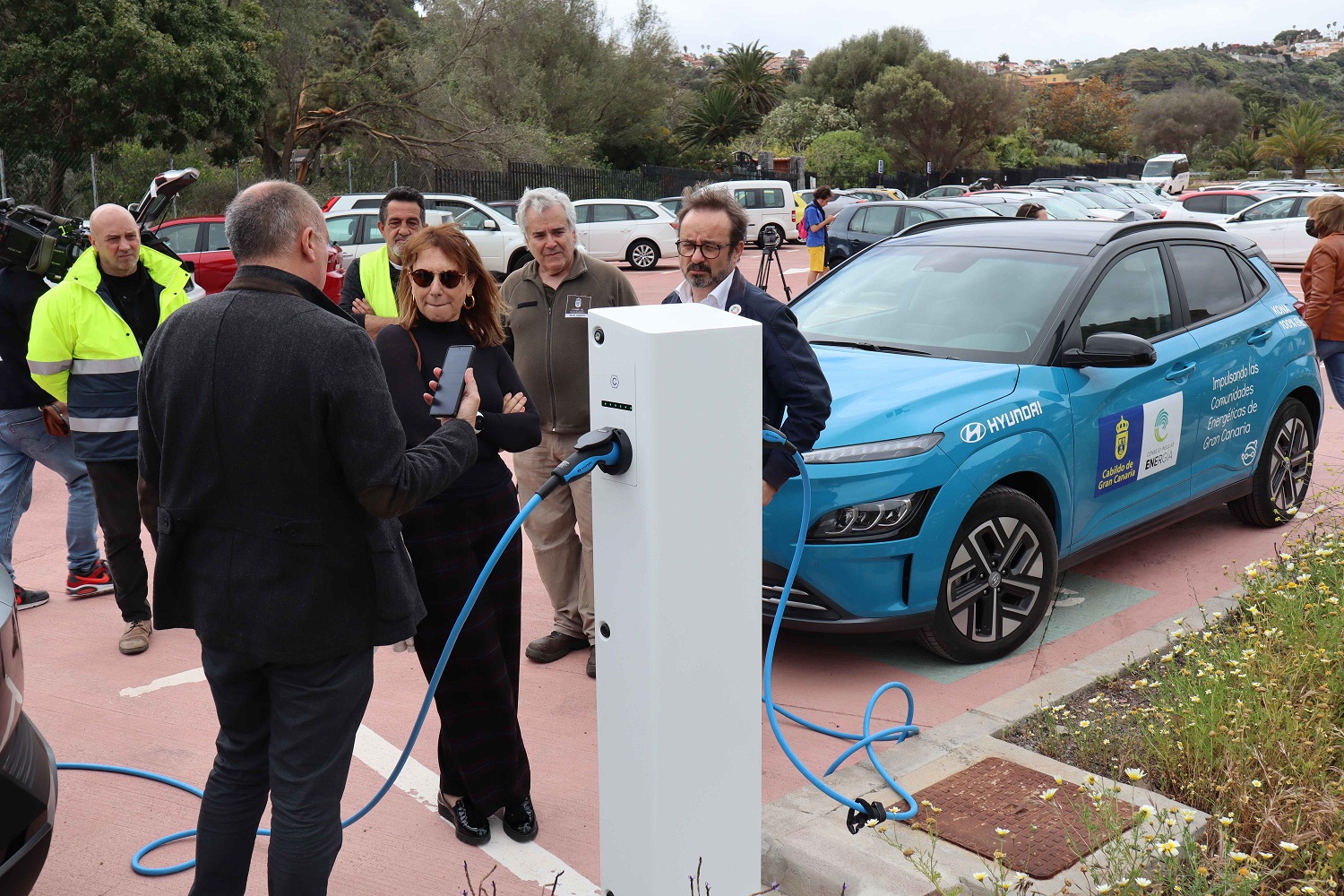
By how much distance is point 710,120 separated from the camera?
49625 millimetres

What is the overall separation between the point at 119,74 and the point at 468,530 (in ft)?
67.4

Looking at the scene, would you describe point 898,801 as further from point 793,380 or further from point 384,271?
point 384,271

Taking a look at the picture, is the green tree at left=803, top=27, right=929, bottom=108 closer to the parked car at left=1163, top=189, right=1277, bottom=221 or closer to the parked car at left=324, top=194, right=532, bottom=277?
the parked car at left=1163, top=189, right=1277, bottom=221

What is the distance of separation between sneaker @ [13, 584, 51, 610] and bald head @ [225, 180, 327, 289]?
12.5 feet

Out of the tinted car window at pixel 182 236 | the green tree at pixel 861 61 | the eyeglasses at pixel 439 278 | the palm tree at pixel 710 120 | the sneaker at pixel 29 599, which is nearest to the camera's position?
the eyeglasses at pixel 439 278

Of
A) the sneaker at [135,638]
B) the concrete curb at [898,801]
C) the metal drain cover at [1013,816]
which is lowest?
the sneaker at [135,638]

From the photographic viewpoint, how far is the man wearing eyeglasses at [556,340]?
14.7ft

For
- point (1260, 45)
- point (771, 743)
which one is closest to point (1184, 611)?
point (771, 743)

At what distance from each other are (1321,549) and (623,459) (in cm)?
342

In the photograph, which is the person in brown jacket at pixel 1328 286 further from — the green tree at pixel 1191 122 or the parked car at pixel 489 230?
the green tree at pixel 1191 122

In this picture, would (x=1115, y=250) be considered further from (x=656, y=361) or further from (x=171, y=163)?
(x=171, y=163)

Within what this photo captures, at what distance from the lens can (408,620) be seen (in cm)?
263

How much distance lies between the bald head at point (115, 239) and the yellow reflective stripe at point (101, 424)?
0.62 m

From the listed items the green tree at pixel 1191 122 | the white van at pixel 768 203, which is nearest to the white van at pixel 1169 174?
the white van at pixel 768 203
